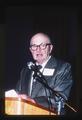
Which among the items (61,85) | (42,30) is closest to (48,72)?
(61,85)

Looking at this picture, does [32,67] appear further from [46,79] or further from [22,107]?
[22,107]

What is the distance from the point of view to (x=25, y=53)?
229 inches

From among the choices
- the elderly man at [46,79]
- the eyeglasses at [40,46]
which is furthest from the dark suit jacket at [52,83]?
the eyeglasses at [40,46]

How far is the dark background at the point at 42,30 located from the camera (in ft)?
19.0

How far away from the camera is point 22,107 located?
5.79 m

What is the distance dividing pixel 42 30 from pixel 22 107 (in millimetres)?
833

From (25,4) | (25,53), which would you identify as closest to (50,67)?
(25,53)

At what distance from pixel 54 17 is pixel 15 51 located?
1.79ft

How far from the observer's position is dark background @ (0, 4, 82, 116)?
580cm

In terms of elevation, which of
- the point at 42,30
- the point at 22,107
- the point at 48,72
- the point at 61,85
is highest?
the point at 42,30

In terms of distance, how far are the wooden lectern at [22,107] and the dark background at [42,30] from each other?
0.48 ft

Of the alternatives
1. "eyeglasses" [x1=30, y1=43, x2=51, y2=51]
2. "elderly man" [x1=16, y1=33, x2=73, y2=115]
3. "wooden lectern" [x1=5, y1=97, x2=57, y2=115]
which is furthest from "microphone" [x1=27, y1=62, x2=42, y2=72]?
"wooden lectern" [x1=5, y1=97, x2=57, y2=115]

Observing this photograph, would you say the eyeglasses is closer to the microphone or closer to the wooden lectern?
the microphone

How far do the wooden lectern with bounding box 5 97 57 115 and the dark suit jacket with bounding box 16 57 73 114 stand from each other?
0.22ft
